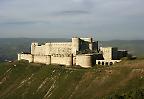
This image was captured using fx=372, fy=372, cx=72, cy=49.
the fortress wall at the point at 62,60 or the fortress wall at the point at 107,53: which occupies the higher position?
the fortress wall at the point at 107,53

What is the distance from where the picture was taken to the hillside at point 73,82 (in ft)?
345

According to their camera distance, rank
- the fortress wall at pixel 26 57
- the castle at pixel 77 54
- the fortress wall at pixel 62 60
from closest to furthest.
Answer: the castle at pixel 77 54 < the fortress wall at pixel 62 60 < the fortress wall at pixel 26 57

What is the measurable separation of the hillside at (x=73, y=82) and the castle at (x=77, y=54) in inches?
207

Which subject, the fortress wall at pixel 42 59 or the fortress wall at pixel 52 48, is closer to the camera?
the fortress wall at pixel 52 48

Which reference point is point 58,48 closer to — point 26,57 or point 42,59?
point 42,59

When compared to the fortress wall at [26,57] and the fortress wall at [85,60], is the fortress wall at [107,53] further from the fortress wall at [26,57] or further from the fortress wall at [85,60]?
the fortress wall at [26,57]

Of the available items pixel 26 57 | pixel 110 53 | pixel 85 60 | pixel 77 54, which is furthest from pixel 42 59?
pixel 110 53

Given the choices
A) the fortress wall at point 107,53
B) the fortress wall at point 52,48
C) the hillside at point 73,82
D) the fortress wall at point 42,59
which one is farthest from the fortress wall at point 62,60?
the fortress wall at point 107,53

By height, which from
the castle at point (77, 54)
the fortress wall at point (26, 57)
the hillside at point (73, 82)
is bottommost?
the hillside at point (73, 82)

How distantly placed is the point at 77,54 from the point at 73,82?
25265 mm

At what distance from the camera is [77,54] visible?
147m

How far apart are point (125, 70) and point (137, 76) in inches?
320

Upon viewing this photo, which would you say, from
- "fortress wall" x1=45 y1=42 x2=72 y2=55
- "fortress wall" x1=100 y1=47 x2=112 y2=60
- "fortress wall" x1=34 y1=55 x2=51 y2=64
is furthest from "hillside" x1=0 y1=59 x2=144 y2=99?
"fortress wall" x1=100 y1=47 x2=112 y2=60

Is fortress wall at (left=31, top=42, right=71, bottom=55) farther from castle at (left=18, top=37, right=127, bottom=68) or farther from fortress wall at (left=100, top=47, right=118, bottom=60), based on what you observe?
fortress wall at (left=100, top=47, right=118, bottom=60)
